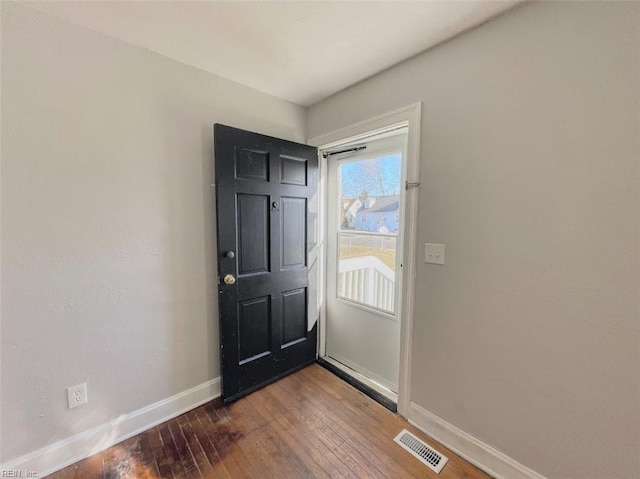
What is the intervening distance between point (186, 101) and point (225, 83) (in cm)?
33

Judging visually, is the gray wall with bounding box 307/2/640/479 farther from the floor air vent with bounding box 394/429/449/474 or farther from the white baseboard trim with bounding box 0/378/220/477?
the white baseboard trim with bounding box 0/378/220/477

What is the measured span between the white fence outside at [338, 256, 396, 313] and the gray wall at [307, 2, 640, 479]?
51 centimetres

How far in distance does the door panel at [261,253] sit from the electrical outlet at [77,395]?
0.73m

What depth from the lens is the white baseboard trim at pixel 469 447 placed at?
130 centimetres

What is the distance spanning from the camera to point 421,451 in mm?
1486

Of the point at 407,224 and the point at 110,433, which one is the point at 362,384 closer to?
the point at 407,224

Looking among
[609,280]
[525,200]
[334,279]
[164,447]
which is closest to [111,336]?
[164,447]

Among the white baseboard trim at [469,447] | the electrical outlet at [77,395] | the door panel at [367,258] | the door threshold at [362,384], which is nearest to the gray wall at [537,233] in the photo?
the white baseboard trim at [469,447]

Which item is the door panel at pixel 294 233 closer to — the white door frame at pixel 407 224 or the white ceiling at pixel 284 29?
the white door frame at pixel 407 224

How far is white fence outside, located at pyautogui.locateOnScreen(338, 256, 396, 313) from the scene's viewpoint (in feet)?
7.01

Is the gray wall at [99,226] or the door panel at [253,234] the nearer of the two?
the gray wall at [99,226]

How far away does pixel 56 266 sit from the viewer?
135 centimetres

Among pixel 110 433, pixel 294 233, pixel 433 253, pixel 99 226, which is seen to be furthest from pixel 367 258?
pixel 110 433

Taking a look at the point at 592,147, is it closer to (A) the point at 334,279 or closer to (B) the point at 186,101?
(A) the point at 334,279
